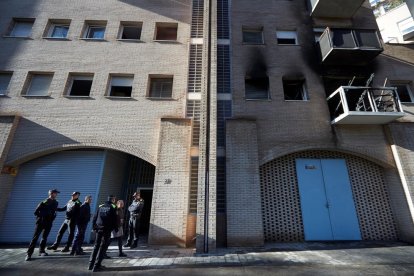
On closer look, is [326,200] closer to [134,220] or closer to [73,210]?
[134,220]

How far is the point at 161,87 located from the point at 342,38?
9.25 meters

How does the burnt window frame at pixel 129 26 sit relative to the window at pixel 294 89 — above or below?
above

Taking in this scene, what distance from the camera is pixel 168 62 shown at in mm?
11219

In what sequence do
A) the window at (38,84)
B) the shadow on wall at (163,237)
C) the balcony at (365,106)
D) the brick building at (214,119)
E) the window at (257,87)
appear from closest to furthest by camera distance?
the shadow on wall at (163,237) < the brick building at (214,119) < the balcony at (365,106) < the window at (38,84) < the window at (257,87)

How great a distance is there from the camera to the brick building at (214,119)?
28.8 feet

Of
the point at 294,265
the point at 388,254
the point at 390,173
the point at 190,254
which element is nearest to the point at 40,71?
the point at 190,254

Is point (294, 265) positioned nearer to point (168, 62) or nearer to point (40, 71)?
point (168, 62)

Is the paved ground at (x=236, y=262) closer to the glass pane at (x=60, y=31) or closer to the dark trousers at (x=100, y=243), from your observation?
the dark trousers at (x=100, y=243)

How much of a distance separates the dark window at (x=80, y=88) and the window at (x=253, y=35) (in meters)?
8.56

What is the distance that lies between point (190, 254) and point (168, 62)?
894 cm

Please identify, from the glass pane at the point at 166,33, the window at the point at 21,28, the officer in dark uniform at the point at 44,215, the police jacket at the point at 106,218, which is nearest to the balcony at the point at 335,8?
the glass pane at the point at 166,33

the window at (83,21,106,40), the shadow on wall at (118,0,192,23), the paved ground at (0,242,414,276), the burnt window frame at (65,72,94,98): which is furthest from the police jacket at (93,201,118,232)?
the shadow on wall at (118,0,192,23)

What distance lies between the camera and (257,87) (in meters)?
10.9

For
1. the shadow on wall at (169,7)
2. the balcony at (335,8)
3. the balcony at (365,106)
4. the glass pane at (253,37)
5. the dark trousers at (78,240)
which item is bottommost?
the dark trousers at (78,240)
